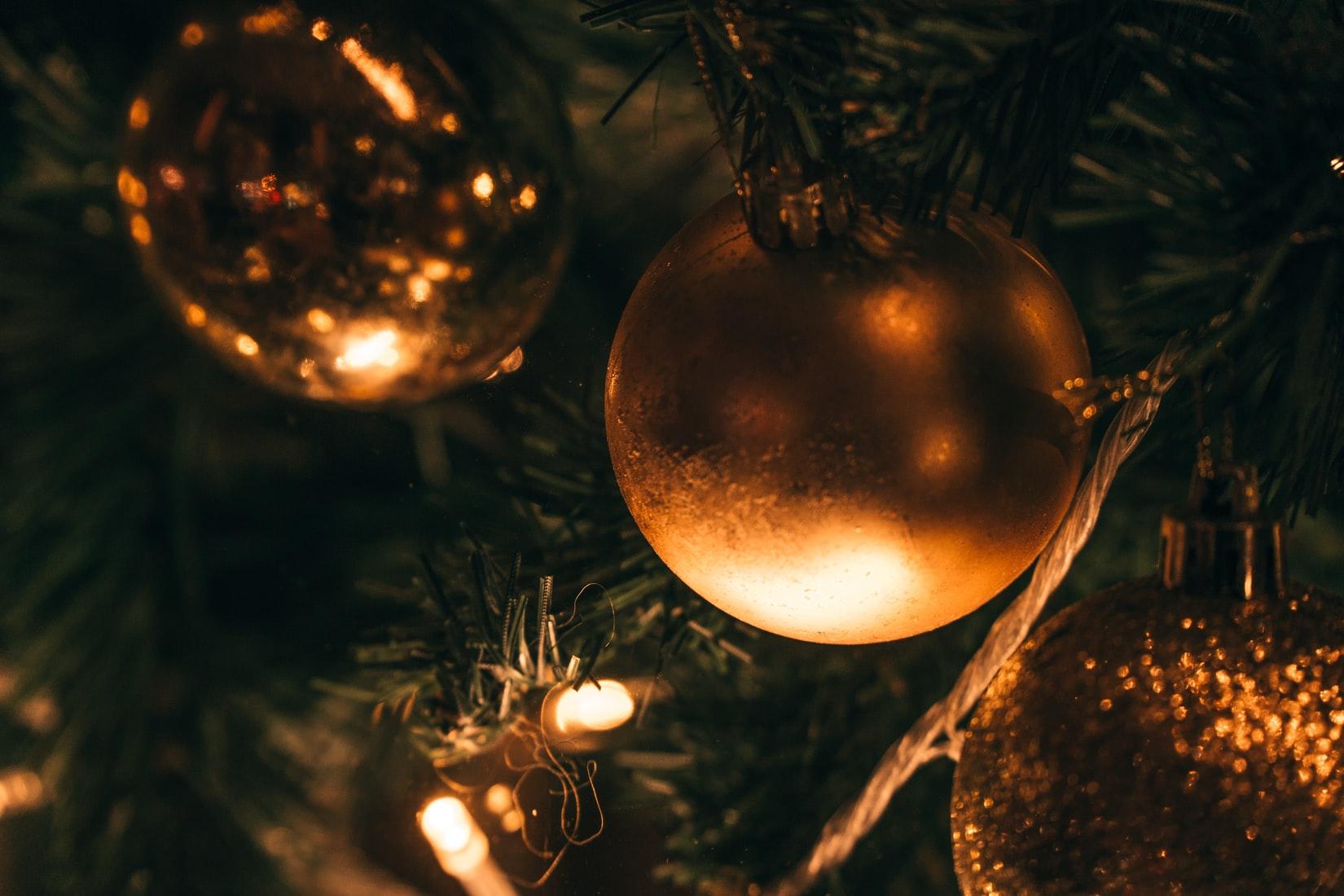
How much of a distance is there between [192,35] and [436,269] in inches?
4.6

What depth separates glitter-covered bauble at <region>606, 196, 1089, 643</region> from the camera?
0.92 feet

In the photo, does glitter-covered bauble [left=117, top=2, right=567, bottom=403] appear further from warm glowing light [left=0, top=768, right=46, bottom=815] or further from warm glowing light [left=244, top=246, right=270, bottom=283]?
warm glowing light [left=0, top=768, right=46, bottom=815]

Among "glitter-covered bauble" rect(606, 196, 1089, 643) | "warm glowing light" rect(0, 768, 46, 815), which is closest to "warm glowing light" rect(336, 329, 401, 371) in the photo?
"glitter-covered bauble" rect(606, 196, 1089, 643)

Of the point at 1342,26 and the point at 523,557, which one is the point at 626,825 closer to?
the point at 523,557

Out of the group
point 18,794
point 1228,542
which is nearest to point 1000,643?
point 1228,542

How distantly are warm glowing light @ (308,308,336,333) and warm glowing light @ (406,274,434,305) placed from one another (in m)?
0.03

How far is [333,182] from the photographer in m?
0.34

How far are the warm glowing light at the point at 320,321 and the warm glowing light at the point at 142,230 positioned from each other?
0.06 m

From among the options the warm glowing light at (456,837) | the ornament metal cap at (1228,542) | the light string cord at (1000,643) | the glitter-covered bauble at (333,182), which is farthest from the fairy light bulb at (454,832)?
the ornament metal cap at (1228,542)

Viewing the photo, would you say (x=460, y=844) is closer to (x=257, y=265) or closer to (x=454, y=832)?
(x=454, y=832)

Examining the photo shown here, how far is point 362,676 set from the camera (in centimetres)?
55

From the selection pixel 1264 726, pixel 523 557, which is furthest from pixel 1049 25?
pixel 523 557

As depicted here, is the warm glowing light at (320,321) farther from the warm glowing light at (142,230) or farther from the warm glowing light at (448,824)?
the warm glowing light at (448,824)

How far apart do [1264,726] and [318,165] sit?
34 centimetres
